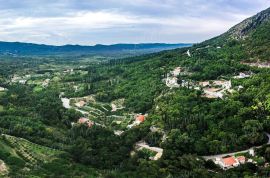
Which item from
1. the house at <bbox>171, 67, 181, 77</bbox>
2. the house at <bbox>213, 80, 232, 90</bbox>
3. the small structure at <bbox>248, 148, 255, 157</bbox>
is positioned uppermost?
the house at <bbox>171, 67, 181, 77</bbox>

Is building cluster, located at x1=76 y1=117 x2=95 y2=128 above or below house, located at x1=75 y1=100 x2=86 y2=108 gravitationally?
below

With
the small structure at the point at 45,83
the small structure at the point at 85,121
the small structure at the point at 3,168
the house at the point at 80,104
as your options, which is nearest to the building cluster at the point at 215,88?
the small structure at the point at 85,121

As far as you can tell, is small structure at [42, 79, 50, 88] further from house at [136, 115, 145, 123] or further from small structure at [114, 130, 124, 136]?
small structure at [114, 130, 124, 136]

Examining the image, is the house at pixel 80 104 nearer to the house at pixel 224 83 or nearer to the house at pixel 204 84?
the house at pixel 204 84

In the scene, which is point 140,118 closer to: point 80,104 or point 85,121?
point 85,121

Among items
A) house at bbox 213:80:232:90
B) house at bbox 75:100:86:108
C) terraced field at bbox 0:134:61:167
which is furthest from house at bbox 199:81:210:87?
terraced field at bbox 0:134:61:167

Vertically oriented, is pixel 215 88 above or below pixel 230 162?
above

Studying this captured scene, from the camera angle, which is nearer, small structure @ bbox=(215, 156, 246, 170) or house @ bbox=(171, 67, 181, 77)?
small structure @ bbox=(215, 156, 246, 170)

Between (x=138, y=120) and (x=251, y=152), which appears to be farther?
(x=138, y=120)

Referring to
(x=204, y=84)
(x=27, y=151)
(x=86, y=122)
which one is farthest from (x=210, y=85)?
(x=27, y=151)

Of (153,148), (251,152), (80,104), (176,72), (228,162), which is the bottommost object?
(153,148)

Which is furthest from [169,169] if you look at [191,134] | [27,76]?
[27,76]
